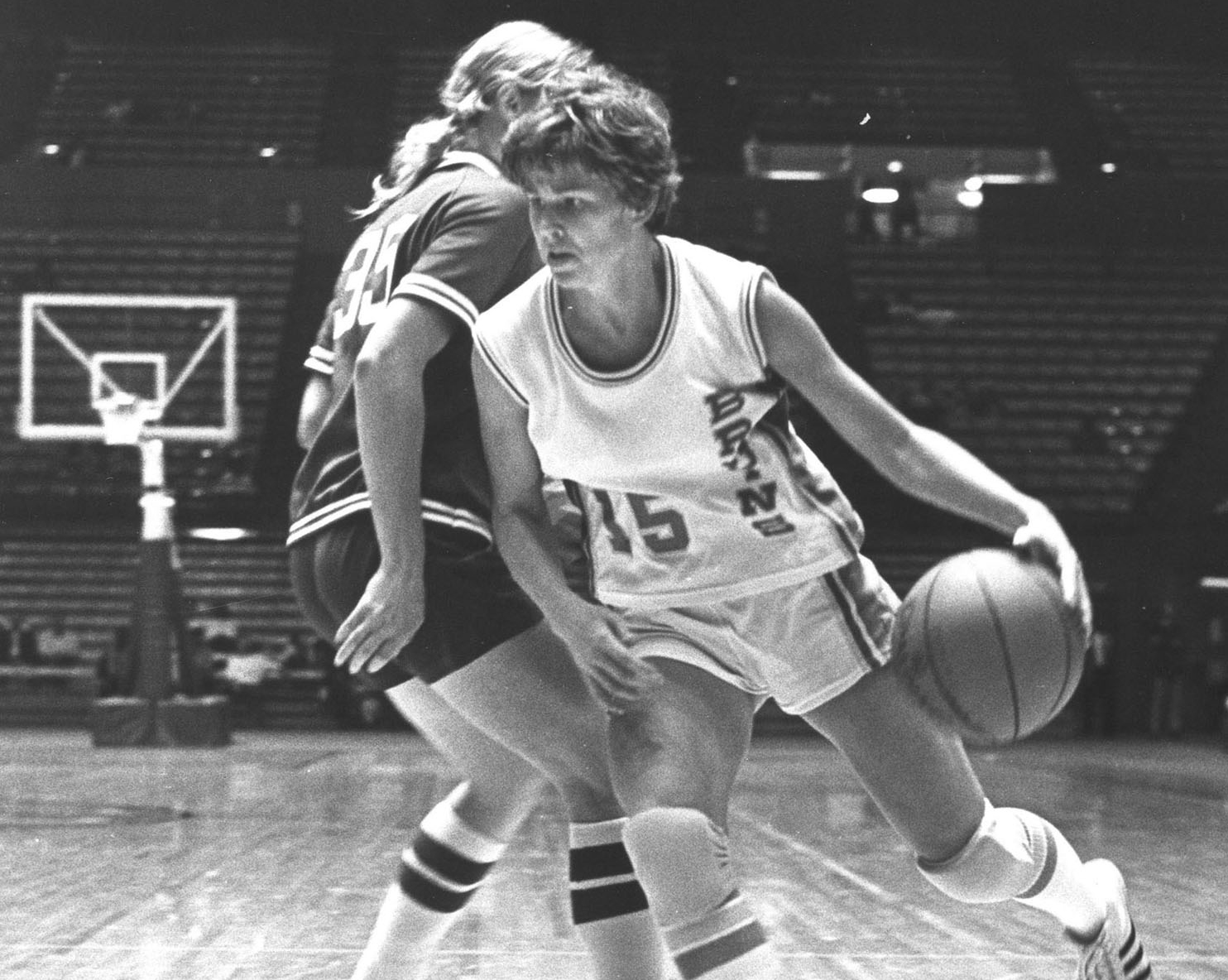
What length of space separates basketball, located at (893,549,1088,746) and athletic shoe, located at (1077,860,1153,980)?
1.67 feet

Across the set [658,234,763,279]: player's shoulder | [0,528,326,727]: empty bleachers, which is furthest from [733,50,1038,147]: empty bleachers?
[658,234,763,279]: player's shoulder

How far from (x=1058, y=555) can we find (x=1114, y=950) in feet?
2.55

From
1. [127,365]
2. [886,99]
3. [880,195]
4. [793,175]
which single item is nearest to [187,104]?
[127,365]

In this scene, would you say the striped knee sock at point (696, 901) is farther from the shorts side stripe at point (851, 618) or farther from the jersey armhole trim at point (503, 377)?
the jersey armhole trim at point (503, 377)

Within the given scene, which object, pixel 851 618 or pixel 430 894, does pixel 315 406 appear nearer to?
pixel 430 894

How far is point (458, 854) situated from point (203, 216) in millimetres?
15625

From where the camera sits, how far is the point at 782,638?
2.15 m

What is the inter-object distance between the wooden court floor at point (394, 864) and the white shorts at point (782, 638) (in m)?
1.06

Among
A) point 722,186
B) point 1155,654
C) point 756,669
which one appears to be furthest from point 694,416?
point 722,186

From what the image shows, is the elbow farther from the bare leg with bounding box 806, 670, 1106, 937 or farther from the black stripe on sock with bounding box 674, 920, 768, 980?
the black stripe on sock with bounding box 674, 920, 768, 980

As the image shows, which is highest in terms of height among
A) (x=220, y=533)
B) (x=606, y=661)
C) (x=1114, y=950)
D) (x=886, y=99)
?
(x=886, y=99)

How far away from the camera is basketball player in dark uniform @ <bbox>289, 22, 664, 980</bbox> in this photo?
216cm

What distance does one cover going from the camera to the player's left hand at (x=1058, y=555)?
1.98 metres

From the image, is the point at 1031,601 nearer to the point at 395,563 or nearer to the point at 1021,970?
the point at 395,563
